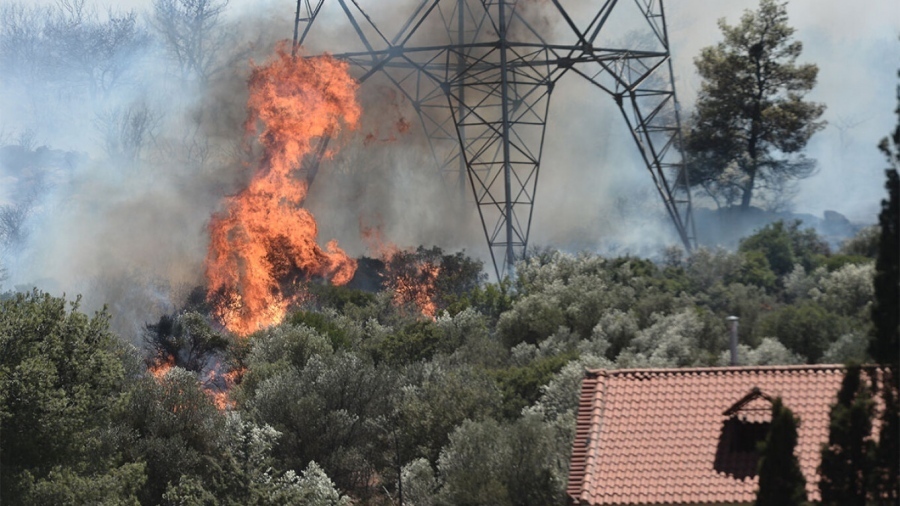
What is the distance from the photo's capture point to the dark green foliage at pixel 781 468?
20656mm

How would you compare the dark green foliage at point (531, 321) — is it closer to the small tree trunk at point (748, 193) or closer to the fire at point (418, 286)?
the fire at point (418, 286)

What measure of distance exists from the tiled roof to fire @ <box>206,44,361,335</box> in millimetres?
25668

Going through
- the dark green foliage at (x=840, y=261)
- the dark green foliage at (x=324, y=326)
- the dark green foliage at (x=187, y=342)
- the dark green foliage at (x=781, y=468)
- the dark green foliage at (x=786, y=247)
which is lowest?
the dark green foliage at (x=781, y=468)

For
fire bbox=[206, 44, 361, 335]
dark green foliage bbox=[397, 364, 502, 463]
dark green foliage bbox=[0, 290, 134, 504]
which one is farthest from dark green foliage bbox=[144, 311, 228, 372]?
dark green foliage bbox=[0, 290, 134, 504]

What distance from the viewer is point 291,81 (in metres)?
54.3

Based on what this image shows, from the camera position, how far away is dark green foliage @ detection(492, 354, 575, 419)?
41.6m

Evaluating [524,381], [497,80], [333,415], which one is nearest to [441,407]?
[524,381]

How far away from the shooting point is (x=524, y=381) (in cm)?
4272

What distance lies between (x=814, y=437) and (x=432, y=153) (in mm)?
34921

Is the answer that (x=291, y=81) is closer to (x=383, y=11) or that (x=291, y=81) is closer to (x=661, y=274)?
(x=383, y=11)

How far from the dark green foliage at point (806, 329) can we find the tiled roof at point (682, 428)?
511 inches

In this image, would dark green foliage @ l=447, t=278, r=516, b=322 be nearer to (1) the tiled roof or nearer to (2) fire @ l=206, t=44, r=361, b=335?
(2) fire @ l=206, t=44, r=361, b=335

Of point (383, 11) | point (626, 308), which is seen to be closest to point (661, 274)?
point (626, 308)

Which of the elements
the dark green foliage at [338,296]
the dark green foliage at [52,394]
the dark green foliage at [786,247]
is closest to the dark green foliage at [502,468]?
the dark green foliage at [52,394]
